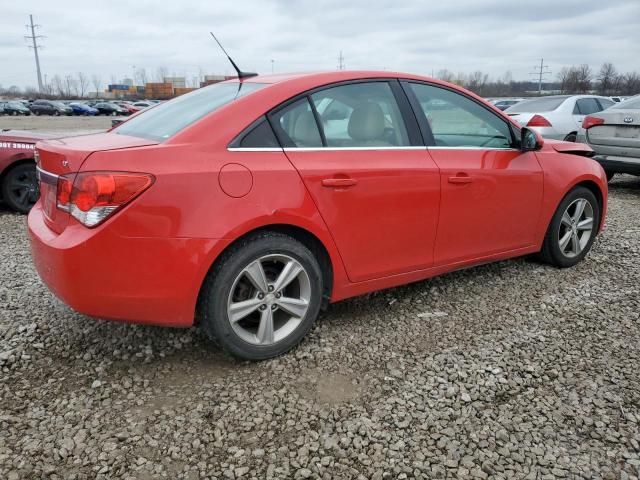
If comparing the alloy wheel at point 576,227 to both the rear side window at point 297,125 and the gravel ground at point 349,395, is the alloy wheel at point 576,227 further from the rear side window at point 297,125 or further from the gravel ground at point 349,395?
the rear side window at point 297,125

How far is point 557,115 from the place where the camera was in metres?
9.90

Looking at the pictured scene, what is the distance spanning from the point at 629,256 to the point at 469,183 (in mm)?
2320

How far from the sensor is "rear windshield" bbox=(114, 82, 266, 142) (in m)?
2.83

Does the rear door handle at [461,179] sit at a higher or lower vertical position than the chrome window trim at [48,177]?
lower

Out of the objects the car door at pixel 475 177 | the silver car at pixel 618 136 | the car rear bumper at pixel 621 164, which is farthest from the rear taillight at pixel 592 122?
the car door at pixel 475 177

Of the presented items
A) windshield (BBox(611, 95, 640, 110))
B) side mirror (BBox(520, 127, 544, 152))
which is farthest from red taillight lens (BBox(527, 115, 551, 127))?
side mirror (BBox(520, 127, 544, 152))

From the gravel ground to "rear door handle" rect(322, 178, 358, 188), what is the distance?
943 millimetres

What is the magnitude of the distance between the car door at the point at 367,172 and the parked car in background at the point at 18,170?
4.64 meters

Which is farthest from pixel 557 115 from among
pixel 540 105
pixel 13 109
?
pixel 13 109

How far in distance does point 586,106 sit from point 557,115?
1.06 meters

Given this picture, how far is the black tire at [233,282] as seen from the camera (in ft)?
8.59

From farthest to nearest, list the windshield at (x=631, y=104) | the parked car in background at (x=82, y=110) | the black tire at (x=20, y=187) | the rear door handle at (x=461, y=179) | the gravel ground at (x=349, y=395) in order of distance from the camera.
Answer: the parked car in background at (x=82, y=110), the windshield at (x=631, y=104), the black tire at (x=20, y=187), the rear door handle at (x=461, y=179), the gravel ground at (x=349, y=395)

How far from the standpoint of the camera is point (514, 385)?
106 inches

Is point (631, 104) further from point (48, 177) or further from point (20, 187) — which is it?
point (20, 187)
